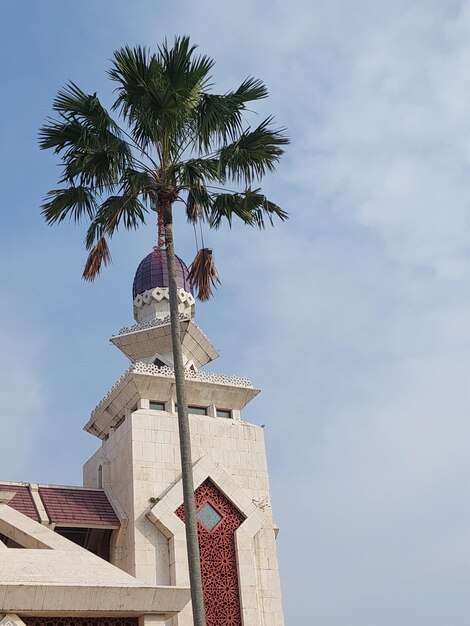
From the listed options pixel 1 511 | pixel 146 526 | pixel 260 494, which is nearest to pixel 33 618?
pixel 1 511

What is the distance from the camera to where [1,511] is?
21.3m

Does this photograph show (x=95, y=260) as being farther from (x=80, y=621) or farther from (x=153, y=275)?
(x=153, y=275)

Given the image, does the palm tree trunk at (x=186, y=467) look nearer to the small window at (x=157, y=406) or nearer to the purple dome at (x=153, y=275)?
the small window at (x=157, y=406)

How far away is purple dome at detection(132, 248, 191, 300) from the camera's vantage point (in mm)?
30722

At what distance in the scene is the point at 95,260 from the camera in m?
16.8

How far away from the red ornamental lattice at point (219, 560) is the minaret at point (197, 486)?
0.03 meters

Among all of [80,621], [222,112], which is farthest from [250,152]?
[80,621]

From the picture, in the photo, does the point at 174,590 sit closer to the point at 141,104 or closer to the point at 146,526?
the point at 146,526

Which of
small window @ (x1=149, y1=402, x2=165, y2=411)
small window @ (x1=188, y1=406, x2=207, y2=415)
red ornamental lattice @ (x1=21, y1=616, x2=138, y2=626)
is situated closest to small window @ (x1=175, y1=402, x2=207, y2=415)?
small window @ (x1=188, y1=406, x2=207, y2=415)

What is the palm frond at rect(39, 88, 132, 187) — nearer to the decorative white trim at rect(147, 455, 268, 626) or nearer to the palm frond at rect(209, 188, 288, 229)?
the palm frond at rect(209, 188, 288, 229)

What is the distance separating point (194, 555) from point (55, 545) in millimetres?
6818

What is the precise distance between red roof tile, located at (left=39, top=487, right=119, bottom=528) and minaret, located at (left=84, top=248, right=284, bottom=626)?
1.27 ft

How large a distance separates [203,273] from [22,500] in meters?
10.8

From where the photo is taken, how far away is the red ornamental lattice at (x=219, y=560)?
22375 millimetres
